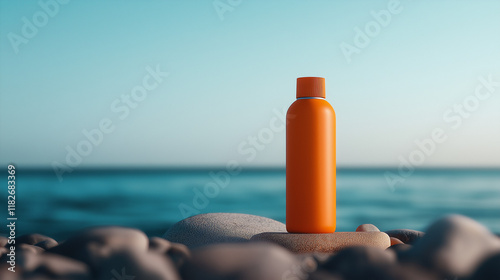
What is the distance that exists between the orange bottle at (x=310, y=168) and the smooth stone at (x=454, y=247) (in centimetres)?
63

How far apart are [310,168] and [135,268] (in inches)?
38.9

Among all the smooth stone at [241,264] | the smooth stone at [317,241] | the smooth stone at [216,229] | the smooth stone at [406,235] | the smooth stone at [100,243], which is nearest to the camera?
the smooth stone at [241,264]

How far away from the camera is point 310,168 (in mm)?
1908

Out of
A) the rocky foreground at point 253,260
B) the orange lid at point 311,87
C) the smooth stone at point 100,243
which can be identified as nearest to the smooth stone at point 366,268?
the rocky foreground at point 253,260

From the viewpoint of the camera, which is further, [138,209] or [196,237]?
[138,209]

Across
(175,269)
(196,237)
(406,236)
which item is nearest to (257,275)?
(175,269)

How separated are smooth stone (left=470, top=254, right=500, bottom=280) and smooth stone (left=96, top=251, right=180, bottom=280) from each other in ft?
2.31

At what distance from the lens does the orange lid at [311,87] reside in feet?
6.57

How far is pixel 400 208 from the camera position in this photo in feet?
35.9

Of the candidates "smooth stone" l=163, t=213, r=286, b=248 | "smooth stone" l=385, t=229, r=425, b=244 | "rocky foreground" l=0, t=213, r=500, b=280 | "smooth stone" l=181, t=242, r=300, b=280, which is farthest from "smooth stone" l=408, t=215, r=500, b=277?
"smooth stone" l=385, t=229, r=425, b=244

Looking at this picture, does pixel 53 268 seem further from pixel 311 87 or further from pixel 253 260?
pixel 311 87

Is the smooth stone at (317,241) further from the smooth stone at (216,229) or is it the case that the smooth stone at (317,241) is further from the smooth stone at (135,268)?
the smooth stone at (135,268)

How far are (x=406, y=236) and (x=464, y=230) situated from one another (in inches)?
66.9

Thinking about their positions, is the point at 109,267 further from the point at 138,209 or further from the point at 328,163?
the point at 138,209
